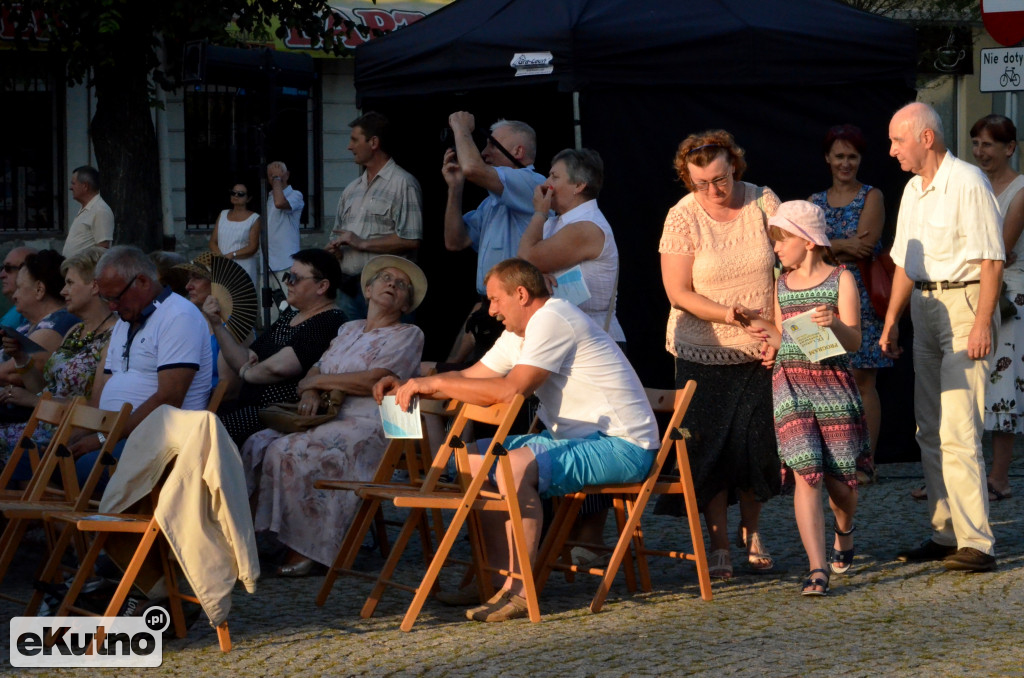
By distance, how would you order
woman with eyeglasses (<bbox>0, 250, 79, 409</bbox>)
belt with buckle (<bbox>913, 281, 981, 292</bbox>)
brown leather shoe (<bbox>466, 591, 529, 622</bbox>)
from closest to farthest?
brown leather shoe (<bbox>466, 591, 529, 622</bbox>), belt with buckle (<bbox>913, 281, 981, 292</bbox>), woman with eyeglasses (<bbox>0, 250, 79, 409</bbox>)

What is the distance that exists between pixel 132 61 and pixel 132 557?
11309mm

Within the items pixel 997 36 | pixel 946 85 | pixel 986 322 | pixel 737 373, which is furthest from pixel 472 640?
pixel 946 85

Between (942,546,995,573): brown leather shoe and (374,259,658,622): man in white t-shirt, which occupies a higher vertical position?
(374,259,658,622): man in white t-shirt

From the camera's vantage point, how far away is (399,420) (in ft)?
20.5

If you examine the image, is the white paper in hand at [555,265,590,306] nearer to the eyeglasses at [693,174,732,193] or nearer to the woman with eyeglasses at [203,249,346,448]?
the eyeglasses at [693,174,732,193]

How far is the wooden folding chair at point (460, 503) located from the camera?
5.82 meters

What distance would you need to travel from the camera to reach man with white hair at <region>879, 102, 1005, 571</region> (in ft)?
21.7

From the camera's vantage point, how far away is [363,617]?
6043 mm

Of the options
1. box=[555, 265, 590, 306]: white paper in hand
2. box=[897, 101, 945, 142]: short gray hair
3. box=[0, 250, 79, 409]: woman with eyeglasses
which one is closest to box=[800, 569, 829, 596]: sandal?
box=[555, 265, 590, 306]: white paper in hand

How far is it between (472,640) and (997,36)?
5750mm

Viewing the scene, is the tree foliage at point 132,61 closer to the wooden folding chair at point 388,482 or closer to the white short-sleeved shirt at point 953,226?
the wooden folding chair at point 388,482

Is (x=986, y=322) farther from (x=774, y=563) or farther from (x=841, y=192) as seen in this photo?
(x=841, y=192)

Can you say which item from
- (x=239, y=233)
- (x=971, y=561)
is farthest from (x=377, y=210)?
(x=239, y=233)

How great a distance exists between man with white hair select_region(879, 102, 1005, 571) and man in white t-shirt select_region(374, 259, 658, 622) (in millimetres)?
1393
